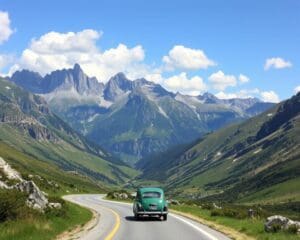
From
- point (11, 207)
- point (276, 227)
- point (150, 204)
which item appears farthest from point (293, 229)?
point (150, 204)

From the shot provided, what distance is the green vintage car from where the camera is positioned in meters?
42.0

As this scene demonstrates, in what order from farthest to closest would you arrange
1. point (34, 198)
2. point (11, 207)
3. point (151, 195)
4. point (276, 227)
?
point (151, 195)
point (34, 198)
point (276, 227)
point (11, 207)

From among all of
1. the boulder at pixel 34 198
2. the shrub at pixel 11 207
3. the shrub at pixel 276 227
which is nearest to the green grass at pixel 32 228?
the shrub at pixel 11 207

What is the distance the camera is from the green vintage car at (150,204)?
1654 inches

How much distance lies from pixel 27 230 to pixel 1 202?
3.13 meters

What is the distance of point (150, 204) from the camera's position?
138 ft

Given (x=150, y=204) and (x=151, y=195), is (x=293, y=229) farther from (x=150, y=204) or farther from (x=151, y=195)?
(x=151, y=195)

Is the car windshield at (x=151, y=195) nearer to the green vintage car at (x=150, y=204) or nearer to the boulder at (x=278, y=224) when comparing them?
the green vintage car at (x=150, y=204)

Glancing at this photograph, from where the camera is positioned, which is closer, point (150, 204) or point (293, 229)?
point (293, 229)

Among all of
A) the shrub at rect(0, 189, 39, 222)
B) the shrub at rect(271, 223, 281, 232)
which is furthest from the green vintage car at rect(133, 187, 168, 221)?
the shrub at rect(0, 189, 39, 222)

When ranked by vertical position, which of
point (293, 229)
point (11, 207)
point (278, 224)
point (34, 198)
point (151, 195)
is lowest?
point (293, 229)

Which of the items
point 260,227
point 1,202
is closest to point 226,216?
point 260,227

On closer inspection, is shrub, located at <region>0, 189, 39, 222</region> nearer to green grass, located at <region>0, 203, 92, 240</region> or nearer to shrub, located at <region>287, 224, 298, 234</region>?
green grass, located at <region>0, 203, 92, 240</region>

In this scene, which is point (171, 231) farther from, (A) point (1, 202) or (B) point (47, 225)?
(A) point (1, 202)
